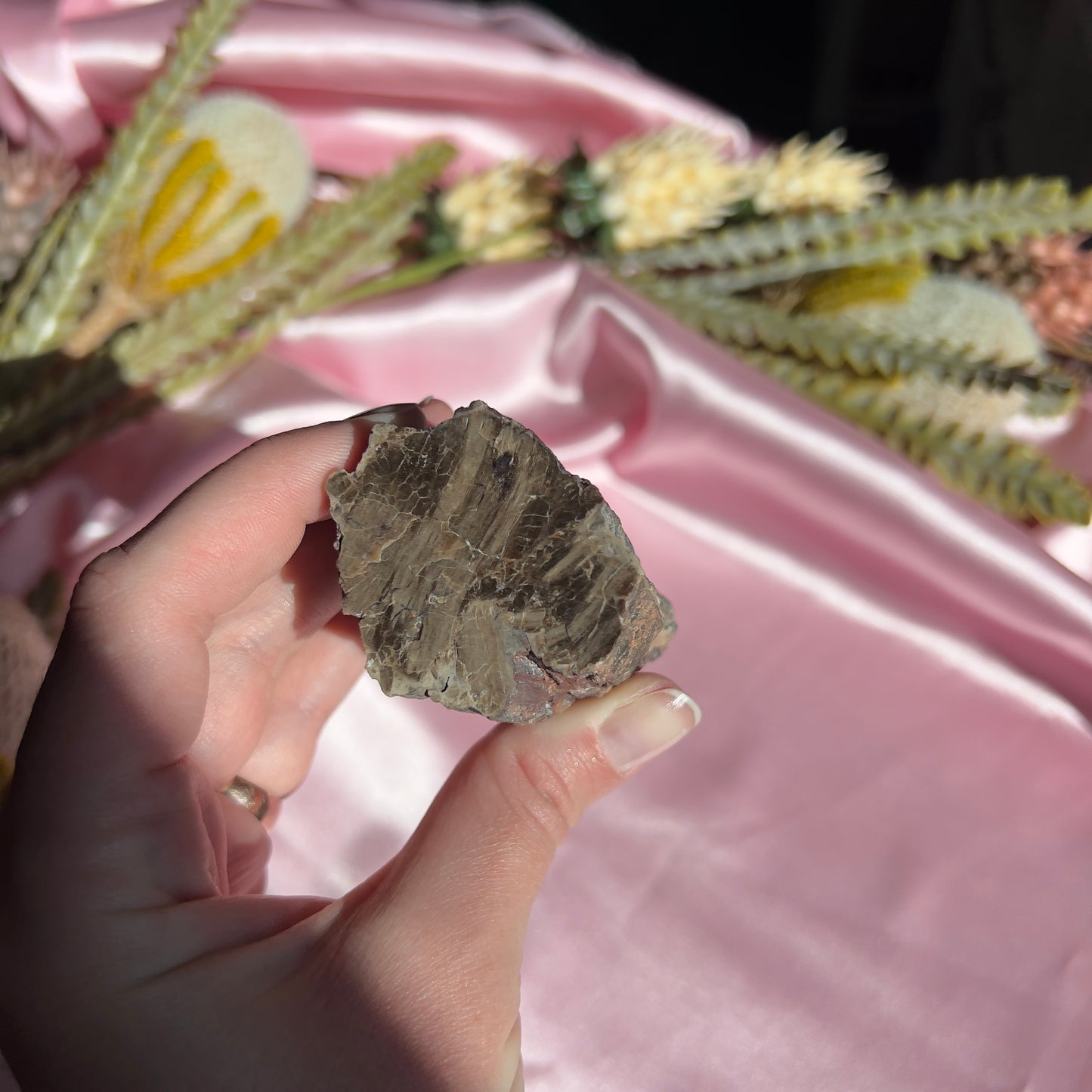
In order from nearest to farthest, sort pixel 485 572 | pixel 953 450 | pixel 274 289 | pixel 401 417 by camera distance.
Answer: pixel 485 572 → pixel 401 417 → pixel 953 450 → pixel 274 289

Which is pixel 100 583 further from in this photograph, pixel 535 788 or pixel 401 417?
pixel 535 788

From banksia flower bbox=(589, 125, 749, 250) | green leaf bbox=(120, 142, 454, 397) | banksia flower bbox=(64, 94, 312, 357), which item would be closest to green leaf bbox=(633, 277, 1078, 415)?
banksia flower bbox=(589, 125, 749, 250)

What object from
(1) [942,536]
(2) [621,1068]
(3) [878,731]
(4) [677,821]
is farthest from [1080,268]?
(2) [621,1068]

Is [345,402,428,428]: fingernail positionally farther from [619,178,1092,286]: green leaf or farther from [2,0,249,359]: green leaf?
[619,178,1092,286]: green leaf

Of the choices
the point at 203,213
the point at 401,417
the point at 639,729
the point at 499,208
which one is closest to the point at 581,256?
the point at 499,208

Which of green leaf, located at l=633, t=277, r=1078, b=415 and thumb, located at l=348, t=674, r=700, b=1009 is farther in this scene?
green leaf, located at l=633, t=277, r=1078, b=415

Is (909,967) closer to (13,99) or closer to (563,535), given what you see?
(563,535)
